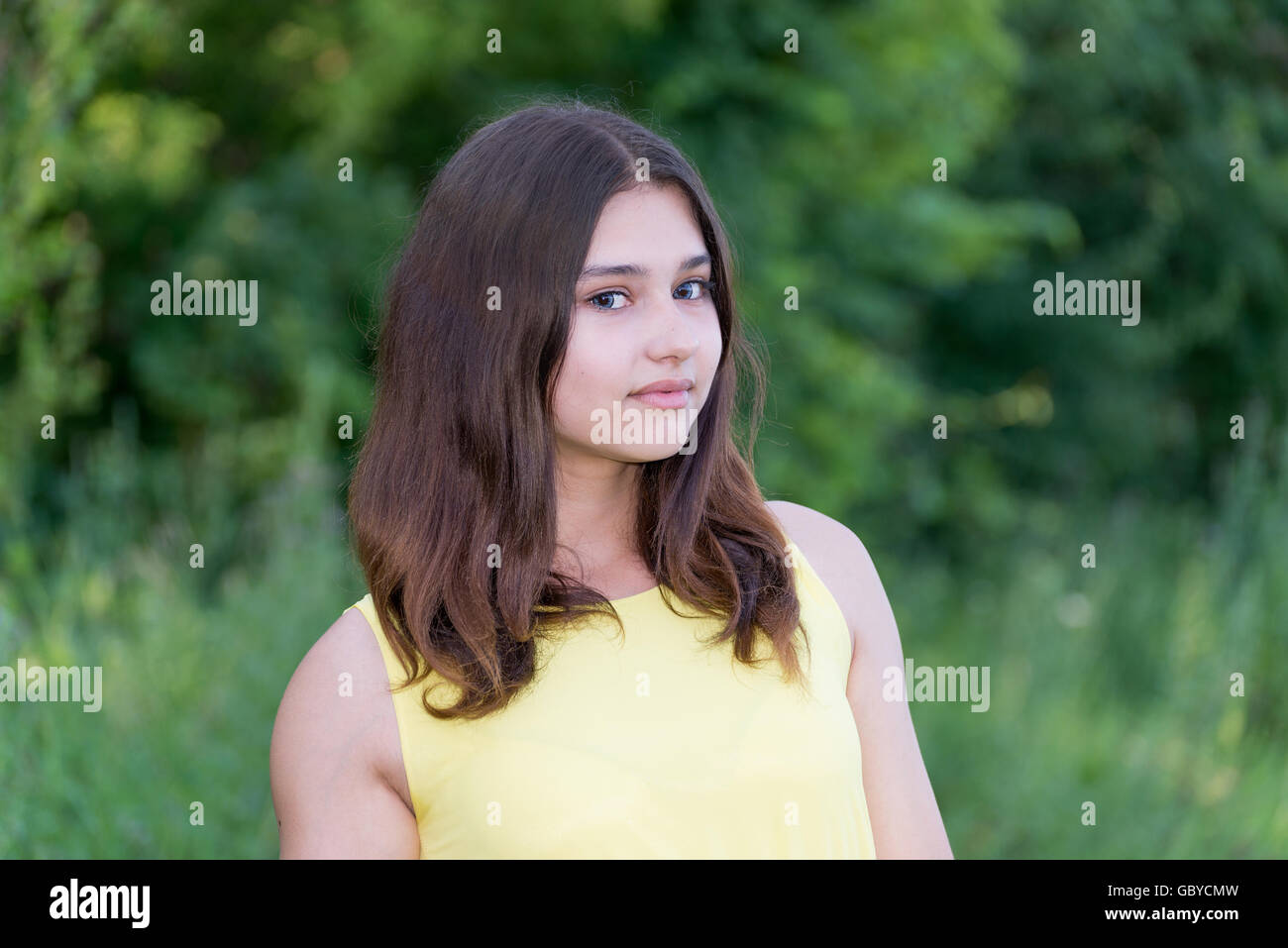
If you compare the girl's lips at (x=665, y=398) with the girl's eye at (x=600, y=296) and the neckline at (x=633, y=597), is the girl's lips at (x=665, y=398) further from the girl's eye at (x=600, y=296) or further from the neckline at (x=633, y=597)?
the neckline at (x=633, y=597)

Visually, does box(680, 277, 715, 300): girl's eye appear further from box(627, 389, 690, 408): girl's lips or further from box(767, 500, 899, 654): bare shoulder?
box(767, 500, 899, 654): bare shoulder

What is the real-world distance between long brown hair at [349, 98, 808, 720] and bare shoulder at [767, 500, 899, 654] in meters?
0.05

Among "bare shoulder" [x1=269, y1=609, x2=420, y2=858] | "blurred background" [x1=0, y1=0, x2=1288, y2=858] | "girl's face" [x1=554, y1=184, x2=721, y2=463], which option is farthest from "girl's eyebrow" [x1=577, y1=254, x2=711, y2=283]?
"blurred background" [x1=0, y1=0, x2=1288, y2=858]

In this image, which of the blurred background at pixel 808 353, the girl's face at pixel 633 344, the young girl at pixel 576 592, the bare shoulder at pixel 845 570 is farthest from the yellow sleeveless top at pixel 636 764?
the blurred background at pixel 808 353

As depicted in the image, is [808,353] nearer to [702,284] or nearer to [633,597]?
[702,284]

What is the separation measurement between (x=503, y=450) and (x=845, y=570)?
57 centimetres

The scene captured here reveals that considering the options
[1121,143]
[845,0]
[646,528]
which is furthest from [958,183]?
[646,528]

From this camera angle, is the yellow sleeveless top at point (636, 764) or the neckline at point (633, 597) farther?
the neckline at point (633, 597)

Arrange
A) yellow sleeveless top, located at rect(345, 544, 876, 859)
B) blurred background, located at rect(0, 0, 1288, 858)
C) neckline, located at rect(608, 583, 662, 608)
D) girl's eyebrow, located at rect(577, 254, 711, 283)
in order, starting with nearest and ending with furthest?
1. yellow sleeveless top, located at rect(345, 544, 876, 859)
2. girl's eyebrow, located at rect(577, 254, 711, 283)
3. neckline, located at rect(608, 583, 662, 608)
4. blurred background, located at rect(0, 0, 1288, 858)

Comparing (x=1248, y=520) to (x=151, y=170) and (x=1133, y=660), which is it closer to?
(x=1133, y=660)

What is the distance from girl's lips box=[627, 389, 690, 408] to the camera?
78.0 inches

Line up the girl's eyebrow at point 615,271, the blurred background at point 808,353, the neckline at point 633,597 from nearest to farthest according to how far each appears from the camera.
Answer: the girl's eyebrow at point 615,271
the neckline at point 633,597
the blurred background at point 808,353

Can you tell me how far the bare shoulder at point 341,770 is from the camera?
6.16 ft

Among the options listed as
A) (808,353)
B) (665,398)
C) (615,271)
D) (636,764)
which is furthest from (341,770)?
(808,353)
